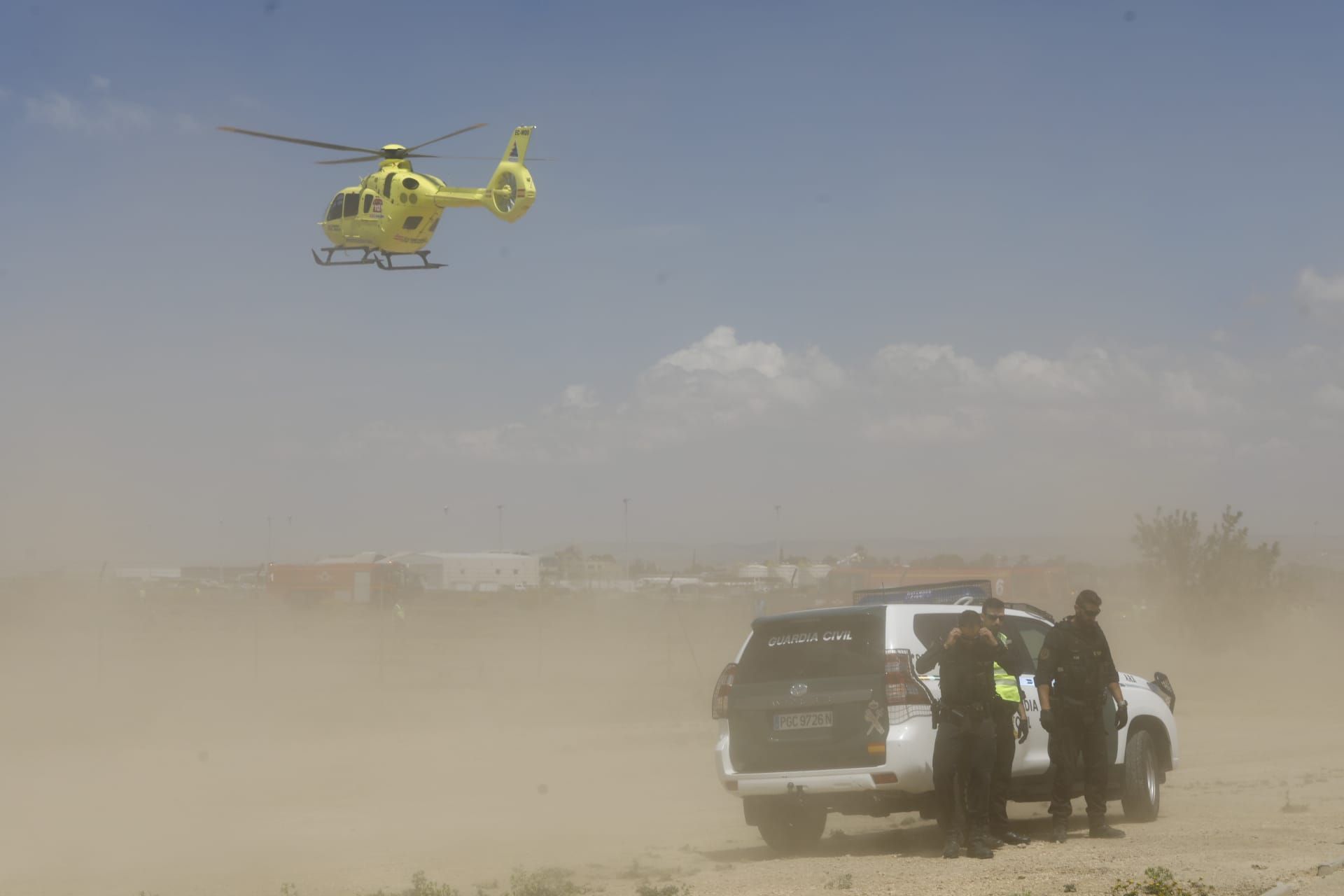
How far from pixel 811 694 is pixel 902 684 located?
0.69 m

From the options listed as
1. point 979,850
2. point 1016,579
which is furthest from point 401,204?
point 1016,579

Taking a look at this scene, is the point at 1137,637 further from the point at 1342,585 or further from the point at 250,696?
the point at 1342,585

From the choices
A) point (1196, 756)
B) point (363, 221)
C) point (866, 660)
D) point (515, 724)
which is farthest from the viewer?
point (515, 724)

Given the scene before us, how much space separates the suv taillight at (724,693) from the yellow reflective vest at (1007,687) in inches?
78.4

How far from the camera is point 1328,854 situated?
30.6 ft

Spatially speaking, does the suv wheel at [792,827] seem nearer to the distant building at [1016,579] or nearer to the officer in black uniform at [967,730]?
the officer in black uniform at [967,730]

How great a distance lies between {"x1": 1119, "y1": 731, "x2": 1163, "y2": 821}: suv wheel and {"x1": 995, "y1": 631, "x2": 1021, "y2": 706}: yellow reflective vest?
1601mm

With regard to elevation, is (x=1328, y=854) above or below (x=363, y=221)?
below

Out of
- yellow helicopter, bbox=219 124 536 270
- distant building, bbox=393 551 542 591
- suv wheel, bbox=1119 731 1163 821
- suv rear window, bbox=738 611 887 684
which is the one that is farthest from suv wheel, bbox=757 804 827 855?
distant building, bbox=393 551 542 591

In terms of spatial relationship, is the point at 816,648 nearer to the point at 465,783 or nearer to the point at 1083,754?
Answer: the point at 1083,754

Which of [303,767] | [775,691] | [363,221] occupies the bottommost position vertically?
[303,767]

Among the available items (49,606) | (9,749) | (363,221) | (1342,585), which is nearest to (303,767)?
(9,749)

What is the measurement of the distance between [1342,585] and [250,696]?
63.7 metres

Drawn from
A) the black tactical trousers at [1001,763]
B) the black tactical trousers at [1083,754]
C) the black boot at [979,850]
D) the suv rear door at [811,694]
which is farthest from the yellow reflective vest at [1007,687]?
the black boot at [979,850]
